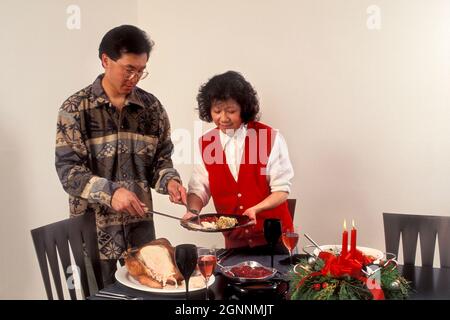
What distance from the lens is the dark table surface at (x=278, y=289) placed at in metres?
1.11

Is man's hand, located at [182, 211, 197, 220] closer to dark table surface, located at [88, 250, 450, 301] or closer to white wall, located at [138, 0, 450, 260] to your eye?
white wall, located at [138, 0, 450, 260]

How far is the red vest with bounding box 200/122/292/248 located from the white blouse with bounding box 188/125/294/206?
0.02m

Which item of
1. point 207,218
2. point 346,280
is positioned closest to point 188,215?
point 207,218

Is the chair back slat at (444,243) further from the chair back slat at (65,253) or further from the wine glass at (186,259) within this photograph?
the chair back slat at (65,253)

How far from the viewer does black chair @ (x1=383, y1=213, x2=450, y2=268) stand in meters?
1.60

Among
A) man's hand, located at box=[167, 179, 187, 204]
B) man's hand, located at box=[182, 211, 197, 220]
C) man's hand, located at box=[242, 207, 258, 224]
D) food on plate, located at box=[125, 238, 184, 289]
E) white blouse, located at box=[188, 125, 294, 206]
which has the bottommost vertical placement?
food on plate, located at box=[125, 238, 184, 289]

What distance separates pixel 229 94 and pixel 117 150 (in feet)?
1.43

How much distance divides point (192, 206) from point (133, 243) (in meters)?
0.24

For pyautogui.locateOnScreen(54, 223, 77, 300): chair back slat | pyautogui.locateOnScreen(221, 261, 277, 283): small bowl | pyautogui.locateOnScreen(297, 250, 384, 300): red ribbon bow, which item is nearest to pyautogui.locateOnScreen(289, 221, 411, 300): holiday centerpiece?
pyautogui.locateOnScreen(297, 250, 384, 300): red ribbon bow

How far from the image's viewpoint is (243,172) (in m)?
1.76

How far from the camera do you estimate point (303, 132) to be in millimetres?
1802

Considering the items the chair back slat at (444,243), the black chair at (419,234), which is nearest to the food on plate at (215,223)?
the black chair at (419,234)

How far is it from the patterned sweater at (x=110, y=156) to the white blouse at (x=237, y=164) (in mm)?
131
